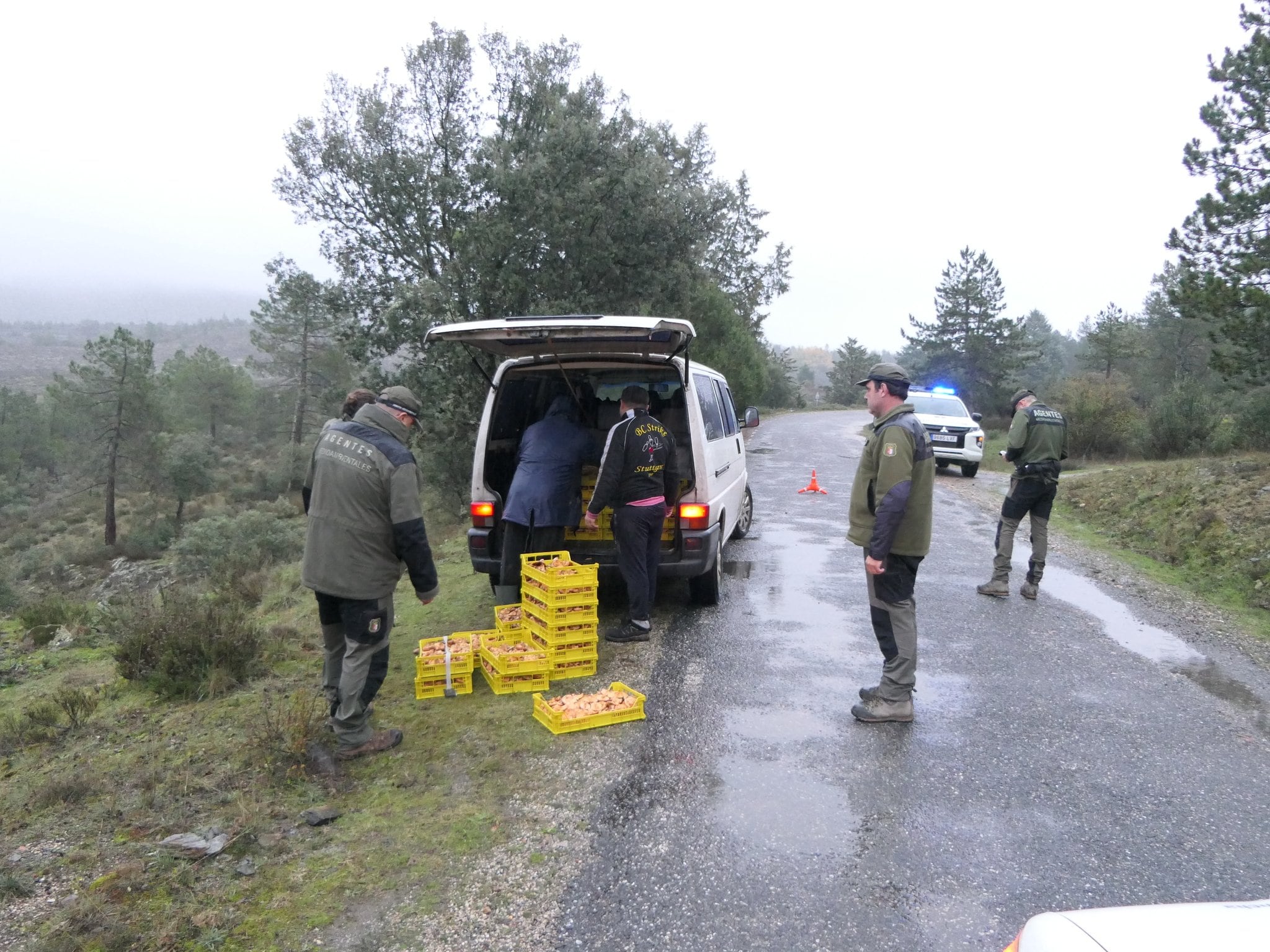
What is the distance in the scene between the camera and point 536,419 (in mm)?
6855

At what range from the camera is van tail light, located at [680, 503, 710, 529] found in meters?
5.81

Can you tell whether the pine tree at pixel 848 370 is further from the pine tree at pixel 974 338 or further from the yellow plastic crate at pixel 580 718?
the yellow plastic crate at pixel 580 718

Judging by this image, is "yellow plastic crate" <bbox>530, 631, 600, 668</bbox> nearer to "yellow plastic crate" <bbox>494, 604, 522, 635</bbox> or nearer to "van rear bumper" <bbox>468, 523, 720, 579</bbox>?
"yellow plastic crate" <bbox>494, 604, 522, 635</bbox>

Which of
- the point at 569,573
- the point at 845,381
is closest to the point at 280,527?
the point at 569,573

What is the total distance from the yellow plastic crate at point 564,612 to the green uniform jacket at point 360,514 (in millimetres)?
1085

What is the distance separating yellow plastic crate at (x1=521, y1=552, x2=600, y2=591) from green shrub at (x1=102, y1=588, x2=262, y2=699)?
2116 millimetres

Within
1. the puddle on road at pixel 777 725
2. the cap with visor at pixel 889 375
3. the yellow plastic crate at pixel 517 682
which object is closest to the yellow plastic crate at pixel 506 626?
the yellow plastic crate at pixel 517 682

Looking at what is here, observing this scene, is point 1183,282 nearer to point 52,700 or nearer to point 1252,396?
point 1252,396

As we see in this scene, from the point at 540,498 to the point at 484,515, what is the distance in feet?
1.64

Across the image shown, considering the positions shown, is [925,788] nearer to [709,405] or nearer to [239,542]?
[709,405]

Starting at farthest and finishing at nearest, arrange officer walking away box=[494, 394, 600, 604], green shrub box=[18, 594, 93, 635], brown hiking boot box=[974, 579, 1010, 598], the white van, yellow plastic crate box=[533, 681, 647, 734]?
green shrub box=[18, 594, 93, 635] → brown hiking boot box=[974, 579, 1010, 598] → officer walking away box=[494, 394, 600, 604] → the white van → yellow plastic crate box=[533, 681, 647, 734]

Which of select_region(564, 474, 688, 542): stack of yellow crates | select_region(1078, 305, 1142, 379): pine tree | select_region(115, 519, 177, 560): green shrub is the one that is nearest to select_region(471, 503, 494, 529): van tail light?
select_region(564, 474, 688, 542): stack of yellow crates

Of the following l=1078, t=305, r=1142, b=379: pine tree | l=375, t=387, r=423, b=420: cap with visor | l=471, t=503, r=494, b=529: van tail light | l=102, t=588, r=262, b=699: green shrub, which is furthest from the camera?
l=1078, t=305, r=1142, b=379: pine tree

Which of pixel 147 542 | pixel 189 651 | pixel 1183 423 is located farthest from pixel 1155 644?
pixel 147 542
